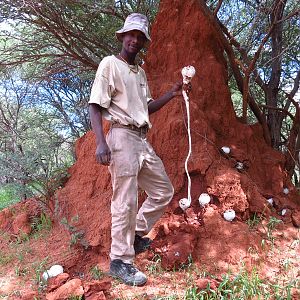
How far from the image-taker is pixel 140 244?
3.65 m

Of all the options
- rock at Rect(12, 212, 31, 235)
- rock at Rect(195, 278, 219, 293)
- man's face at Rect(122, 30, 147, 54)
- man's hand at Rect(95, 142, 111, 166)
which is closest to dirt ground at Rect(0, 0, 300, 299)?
rock at Rect(12, 212, 31, 235)

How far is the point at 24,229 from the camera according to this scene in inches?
182

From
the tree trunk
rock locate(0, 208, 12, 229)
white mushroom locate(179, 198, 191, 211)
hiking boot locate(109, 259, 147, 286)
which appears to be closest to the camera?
hiking boot locate(109, 259, 147, 286)

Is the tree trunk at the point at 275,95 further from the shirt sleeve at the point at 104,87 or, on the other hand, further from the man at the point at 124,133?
the shirt sleeve at the point at 104,87

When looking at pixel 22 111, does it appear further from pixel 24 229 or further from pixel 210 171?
pixel 210 171

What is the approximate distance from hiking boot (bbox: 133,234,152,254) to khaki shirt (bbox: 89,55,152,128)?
114cm

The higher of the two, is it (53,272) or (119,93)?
(119,93)

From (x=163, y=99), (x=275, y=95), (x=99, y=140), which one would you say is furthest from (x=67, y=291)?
(x=275, y=95)

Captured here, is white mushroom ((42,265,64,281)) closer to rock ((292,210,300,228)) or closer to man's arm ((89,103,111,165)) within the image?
man's arm ((89,103,111,165))

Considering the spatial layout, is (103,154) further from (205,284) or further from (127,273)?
(205,284)

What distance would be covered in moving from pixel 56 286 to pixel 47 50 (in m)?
4.81

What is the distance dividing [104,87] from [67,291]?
64.3 inches

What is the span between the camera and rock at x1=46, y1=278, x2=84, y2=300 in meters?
2.96

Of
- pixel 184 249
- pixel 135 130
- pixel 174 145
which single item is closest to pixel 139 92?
pixel 135 130
